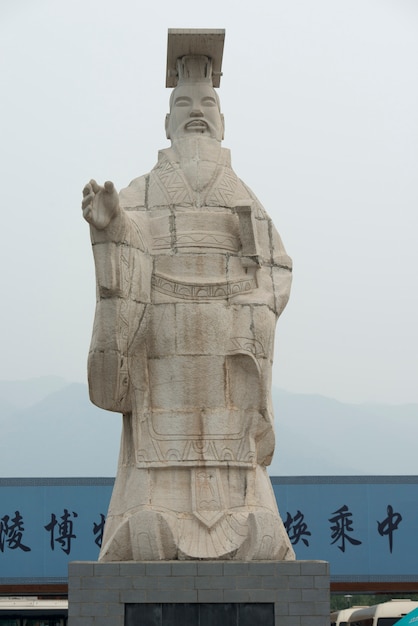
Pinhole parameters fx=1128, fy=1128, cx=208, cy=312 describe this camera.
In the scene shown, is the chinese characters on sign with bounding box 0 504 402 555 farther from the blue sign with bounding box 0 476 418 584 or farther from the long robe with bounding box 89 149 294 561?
the long robe with bounding box 89 149 294 561

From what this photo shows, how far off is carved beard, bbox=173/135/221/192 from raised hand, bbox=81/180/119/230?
3.73ft

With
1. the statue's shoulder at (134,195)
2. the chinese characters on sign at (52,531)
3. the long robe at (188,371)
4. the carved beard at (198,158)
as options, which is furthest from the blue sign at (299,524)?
the carved beard at (198,158)

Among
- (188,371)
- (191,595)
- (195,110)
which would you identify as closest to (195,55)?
(195,110)

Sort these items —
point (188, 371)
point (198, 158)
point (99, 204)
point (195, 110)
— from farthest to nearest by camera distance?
1. point (195, 110)
2. point (198, 158)
3. point (188, 371)
4. point (99, 204)

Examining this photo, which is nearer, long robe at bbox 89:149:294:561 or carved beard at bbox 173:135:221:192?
long robe at bbox 89:149:294:561

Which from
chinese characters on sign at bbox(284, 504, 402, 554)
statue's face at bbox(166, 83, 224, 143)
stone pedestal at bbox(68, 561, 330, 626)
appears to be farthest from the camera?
chinese characters on sign at bbox(284, 504, 402, 554)

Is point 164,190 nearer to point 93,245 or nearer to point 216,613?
point 93,245

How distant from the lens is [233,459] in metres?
10.2

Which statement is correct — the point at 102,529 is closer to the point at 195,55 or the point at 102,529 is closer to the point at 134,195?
the point at 134,195

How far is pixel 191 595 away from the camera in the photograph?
9.53 meters

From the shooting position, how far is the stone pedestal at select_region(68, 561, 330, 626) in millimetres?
9523

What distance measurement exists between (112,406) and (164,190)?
2149 millimetres

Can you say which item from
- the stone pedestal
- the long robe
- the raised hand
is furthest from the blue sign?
the raised hand

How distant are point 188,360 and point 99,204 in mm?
1635
